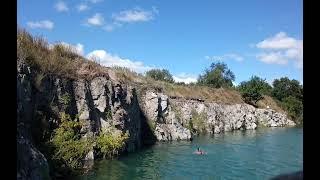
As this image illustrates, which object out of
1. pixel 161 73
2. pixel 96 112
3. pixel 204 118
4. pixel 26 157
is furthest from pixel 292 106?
pixel 26 157

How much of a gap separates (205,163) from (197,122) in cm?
2057

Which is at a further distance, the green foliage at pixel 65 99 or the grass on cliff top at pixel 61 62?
the green foliage at pixel 65 99

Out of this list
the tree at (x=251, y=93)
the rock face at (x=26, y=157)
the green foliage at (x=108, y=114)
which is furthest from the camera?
the tree at (x=251, y=93)

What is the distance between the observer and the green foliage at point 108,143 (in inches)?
894

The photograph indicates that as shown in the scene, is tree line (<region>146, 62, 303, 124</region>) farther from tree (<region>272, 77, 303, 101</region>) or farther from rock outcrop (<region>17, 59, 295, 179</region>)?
rock outcrop (<region>17, 59, 295, 179</region>)

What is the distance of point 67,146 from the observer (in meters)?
17.8

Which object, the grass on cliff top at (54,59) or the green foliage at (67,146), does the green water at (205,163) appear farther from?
the grass on cliff top at (54,59)

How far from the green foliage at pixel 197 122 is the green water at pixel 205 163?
10.0 metres

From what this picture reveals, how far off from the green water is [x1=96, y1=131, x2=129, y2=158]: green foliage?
663 millimetres

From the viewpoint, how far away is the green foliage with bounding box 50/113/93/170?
17344 mm

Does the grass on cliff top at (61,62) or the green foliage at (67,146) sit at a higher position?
→ the grass on cliff top at (61,62)

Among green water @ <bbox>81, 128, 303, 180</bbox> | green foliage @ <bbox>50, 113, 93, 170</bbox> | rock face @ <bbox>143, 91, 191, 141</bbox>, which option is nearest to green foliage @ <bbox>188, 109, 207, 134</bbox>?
rock face @ <bbox>143, 91, 191, 141</bbox>

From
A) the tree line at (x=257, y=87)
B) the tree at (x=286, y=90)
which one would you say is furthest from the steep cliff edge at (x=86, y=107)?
the tree at (x=286, y=90)

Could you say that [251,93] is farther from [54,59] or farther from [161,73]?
[54,59]
